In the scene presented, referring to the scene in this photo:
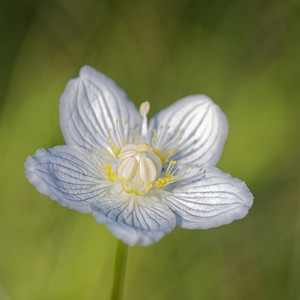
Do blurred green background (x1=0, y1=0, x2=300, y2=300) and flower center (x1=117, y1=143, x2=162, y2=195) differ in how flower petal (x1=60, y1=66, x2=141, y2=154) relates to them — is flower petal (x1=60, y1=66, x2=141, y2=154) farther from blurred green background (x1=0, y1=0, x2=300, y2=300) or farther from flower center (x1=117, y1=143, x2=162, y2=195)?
blurred green background (x1=0, y1=0, x2=300, y2=300)

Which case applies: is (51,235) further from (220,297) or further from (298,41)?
(298,41)

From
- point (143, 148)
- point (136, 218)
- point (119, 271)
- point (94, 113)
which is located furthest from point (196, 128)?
point (119, 271)

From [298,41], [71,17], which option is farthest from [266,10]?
[71,17]

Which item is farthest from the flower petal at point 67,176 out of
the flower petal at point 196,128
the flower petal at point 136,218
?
the flower petal at point 196,128

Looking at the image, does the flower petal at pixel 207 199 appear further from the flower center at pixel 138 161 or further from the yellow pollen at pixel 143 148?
the yellow pollen at pixel 143 148

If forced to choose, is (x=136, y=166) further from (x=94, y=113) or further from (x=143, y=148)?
(x=94, y=113)

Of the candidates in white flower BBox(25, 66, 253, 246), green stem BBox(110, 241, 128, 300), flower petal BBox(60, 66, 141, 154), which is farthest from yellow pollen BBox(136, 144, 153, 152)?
green stem BBox(110, 241, 128, 300)
